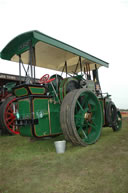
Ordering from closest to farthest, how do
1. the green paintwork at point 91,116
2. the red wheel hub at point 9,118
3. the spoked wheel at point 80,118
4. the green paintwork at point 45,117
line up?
the spoked wheel at point 80,118, the green paintwork at point 45,117, the green paintwork at point 91,116, the red wheel hub at point 9,118

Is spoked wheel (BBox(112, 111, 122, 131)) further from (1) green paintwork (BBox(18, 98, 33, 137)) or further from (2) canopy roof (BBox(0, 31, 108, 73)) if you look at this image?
(1) green paintwork (BBox(18, 98, 33, 137))

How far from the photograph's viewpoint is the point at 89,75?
5652mm

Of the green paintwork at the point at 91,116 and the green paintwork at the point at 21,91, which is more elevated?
the green paintwork at the point at 21,91

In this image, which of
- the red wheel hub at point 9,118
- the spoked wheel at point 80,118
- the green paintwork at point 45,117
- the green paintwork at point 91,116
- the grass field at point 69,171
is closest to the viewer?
the grass field at point 69,171

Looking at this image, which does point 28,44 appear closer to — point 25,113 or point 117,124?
point 25,113

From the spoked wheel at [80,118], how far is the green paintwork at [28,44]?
3.49 ft

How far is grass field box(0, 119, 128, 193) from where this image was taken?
6.24 ft

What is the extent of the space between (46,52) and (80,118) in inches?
75.5

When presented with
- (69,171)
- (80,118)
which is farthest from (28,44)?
(69,171)

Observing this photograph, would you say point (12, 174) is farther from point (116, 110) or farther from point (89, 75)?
point (89, 75)

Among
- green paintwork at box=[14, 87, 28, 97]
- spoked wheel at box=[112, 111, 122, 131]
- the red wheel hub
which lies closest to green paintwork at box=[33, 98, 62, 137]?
green paintwork at box=[14, 87, 28, 97]

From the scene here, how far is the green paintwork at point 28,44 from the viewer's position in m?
3.40

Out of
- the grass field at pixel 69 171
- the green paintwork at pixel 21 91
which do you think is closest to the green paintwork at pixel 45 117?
the green paintwork at pixel 21 91

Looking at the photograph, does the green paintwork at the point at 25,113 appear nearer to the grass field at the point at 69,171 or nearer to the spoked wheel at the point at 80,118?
the grass field at the point at 69,171
